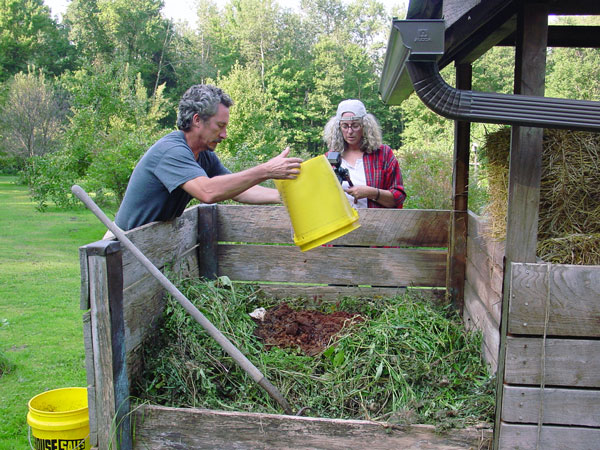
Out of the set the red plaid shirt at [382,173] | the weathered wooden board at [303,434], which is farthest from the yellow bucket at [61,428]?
the red plaid shirt at [382,173]

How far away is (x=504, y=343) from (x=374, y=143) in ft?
7.36

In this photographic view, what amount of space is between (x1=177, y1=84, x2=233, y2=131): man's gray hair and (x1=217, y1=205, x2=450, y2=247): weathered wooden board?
0.91 m

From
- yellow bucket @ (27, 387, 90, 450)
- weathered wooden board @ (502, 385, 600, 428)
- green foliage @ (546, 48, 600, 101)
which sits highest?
green foliage @ (546, 48, 600, 101)

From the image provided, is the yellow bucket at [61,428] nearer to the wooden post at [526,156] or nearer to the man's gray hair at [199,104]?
the man's gray hair at [199,104]

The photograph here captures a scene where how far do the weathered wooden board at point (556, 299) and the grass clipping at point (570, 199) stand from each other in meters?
0.11

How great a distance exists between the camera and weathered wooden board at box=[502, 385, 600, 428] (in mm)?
2119

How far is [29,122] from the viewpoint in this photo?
93.8 feet

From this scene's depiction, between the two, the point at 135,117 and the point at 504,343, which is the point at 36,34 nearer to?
the point at 135,117

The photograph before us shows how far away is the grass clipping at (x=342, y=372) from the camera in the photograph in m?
2.46

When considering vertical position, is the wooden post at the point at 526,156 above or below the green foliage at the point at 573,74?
below

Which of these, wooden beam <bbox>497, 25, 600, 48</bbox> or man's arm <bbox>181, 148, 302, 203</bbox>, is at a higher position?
wooden beam <bbox>497, 25, 600, 48</bbox>

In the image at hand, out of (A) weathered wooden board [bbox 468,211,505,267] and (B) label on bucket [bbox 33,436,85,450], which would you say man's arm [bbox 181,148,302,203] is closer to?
(A) weathered wooden board [bbox 468,211,505,267]

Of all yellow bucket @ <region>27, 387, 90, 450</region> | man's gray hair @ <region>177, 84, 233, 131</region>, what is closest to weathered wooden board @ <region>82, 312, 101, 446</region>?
yellow bucket @ <region>27, 387, 90, 450</region>

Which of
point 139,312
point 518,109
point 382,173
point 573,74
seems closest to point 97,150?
point 382,173
